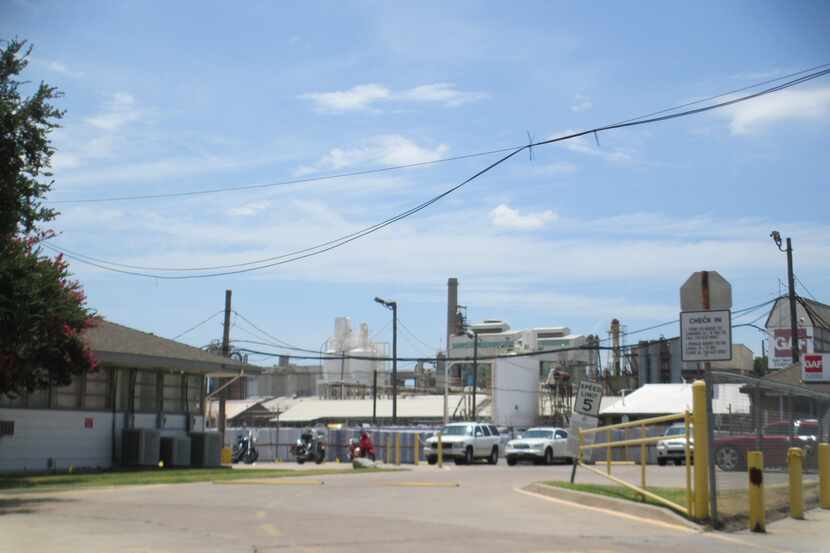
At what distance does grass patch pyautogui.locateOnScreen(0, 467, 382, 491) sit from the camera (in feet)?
72.3

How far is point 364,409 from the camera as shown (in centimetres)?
7794

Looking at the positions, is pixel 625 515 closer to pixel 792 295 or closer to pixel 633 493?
pixel 633 493

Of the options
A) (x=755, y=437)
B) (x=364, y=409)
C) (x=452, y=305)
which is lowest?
(x=755, y=437)

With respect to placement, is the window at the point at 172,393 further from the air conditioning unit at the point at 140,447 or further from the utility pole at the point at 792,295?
the utility pole at the point at 792,295

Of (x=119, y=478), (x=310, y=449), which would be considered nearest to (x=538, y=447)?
(x=310, y=449)

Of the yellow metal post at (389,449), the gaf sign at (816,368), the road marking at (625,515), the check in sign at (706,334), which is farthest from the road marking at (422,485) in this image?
the gaf sign at (816,368)

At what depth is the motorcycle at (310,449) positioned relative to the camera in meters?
40.0

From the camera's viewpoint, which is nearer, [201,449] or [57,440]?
[57,440]

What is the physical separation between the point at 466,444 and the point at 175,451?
13.0 m

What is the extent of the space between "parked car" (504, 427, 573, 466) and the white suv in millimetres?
1411

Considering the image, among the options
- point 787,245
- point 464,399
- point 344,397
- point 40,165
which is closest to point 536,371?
point 464,399

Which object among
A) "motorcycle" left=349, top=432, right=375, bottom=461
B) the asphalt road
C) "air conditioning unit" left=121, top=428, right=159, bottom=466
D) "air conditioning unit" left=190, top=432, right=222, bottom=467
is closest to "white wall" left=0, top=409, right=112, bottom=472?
"air conditioning unit" left=121, top=428, right=159, bottom=466

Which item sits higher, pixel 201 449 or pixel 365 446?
pixel 201 449

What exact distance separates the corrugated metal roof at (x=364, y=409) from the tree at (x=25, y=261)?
55.6 meters
